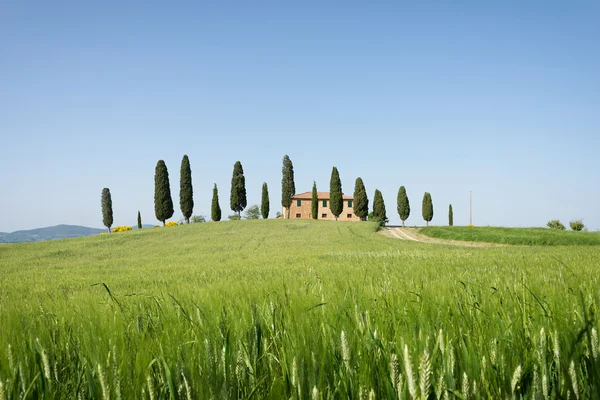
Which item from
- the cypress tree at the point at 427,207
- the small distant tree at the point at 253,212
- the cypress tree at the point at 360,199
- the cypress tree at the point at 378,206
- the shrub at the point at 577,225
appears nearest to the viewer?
the shrub at the point at 577,225

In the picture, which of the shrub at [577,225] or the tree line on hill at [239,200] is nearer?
the shrub at [577,225]

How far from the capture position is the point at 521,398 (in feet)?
4.01

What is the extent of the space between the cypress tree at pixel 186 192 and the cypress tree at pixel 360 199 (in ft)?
95.9

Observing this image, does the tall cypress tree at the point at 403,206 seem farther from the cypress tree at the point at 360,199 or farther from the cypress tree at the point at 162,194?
the cypress tree at the point at 162,194

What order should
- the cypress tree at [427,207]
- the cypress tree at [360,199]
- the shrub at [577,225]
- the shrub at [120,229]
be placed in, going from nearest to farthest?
the shrub at [577,225] → the shrub at [120,229] → the cypress tree at [360,199] → the cypress tree at [427,207]

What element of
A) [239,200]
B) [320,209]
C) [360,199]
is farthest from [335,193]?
[320,209]

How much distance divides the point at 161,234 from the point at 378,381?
49.3 meters

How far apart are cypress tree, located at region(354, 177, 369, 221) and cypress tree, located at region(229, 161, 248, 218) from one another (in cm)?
2053

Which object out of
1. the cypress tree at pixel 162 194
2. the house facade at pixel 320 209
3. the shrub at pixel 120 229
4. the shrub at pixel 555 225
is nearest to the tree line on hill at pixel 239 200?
the cypress tree at pixel 162 194

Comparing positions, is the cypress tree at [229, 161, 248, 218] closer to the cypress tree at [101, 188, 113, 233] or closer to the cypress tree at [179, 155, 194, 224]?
the cypress tree at [179, 155, 194, 224]

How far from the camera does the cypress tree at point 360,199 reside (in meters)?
74.1

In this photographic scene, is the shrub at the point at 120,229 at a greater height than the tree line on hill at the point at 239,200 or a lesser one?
lesser

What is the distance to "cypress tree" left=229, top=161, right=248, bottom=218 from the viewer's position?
244ft

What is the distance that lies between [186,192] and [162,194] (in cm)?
383
